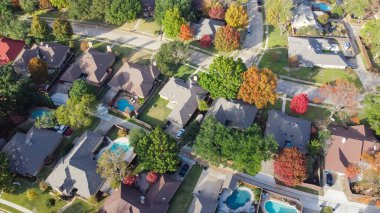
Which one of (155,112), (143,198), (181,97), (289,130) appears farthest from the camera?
(155,112)

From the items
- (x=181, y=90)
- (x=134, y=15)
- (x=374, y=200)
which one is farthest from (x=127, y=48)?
(x=374, y=200)

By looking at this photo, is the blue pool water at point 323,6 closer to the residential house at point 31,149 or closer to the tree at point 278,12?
the tree at point 278,12

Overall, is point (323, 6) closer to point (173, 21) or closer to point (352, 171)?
point (173, 21)

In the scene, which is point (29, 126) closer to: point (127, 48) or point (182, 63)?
point (127, 48)

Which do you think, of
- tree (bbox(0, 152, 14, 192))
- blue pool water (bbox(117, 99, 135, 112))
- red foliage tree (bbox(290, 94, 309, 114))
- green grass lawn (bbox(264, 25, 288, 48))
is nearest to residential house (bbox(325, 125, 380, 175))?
red foliage tree (bbox(290, 94, 309, 114))

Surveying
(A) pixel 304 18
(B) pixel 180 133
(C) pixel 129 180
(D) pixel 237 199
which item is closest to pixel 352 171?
(D) pixel 237 199

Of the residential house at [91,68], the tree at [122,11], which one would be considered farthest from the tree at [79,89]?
the tree at [122,11]
